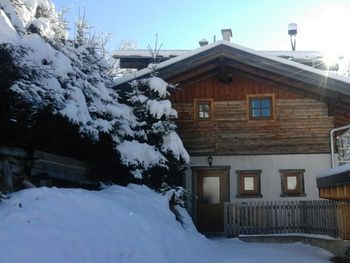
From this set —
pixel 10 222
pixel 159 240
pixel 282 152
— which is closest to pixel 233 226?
pixel 282 152

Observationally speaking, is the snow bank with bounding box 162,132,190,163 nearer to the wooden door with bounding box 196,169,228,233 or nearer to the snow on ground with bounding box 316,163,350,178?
the wooden door with bounding box 196,169,228,233

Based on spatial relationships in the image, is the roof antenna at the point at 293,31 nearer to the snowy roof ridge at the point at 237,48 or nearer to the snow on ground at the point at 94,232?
the snowy roof ridge at the point at 237,48

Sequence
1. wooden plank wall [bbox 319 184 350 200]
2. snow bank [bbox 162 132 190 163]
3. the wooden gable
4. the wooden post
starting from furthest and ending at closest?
A: the wooden gable, snow bank [bbox 162 132 190 163], the wooden post, wooden plank wall [bbox 319 184 350 200]

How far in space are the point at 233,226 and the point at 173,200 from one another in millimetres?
2994

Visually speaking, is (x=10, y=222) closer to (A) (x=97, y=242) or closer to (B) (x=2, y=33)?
(A) (x=97, y=242)

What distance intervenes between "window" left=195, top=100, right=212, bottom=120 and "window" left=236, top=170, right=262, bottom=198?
96.8 inches

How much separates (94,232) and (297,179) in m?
11.4

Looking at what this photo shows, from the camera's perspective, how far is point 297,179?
1662 centimetres

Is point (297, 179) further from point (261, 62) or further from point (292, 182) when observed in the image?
point (261, 62)

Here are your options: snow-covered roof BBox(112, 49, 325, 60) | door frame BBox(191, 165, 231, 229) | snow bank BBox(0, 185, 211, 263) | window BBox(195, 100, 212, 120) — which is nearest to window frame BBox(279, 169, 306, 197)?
door frame BBox(191, 165, 231, 229)

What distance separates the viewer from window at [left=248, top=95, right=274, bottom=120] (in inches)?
674

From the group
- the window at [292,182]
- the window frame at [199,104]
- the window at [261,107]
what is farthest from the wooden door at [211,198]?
the window at [261,107]

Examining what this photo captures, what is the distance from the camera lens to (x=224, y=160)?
16875mm

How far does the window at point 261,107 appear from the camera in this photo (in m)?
17.1
